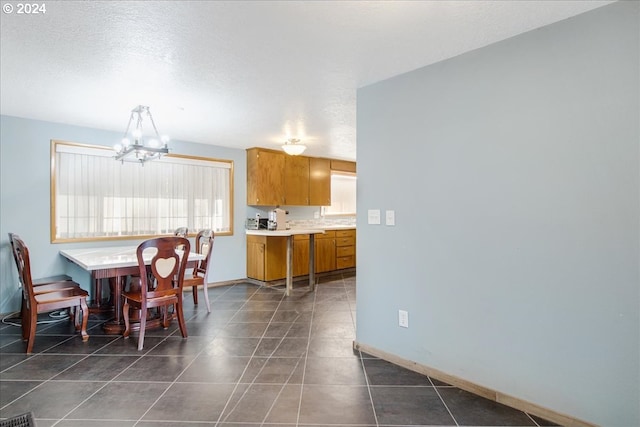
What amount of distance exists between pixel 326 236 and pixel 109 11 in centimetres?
461

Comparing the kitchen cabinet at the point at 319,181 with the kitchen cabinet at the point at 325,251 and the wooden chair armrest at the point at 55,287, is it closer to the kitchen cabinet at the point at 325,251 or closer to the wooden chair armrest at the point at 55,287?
the kitchen cabinet at the point at 325,251

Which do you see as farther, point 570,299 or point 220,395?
point 220,395

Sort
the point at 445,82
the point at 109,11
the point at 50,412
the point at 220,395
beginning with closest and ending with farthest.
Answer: the point at 109,11
the point at 50,412
the point at 220,395
the point at 445,82

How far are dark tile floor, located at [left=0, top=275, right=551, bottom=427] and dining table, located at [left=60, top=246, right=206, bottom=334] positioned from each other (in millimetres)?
229

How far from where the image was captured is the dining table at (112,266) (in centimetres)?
291

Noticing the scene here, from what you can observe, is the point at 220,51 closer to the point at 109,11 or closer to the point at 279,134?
the point at 109,11

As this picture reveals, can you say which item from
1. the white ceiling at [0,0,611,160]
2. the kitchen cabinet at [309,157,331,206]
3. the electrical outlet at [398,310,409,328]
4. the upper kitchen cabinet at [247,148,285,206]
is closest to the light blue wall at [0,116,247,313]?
the white ceiling at [0,0,611,160]

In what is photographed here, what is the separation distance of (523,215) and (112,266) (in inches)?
130

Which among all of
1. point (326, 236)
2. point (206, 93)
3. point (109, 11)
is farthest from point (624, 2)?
point (326, 236)

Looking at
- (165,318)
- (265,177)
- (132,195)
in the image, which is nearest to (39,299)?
(165,318)

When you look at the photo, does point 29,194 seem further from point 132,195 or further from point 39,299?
point 39,299

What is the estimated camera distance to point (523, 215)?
195 cm

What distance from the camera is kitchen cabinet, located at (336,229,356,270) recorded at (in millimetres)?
6129

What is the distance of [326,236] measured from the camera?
5.91 meters
